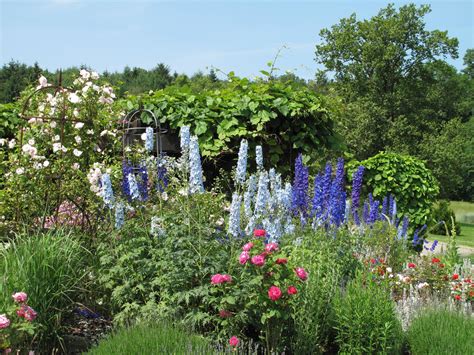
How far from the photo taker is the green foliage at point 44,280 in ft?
13.6

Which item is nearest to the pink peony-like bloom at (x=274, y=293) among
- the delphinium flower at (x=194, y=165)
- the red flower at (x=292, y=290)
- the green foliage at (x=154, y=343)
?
the red flower at (x=292, y=290)

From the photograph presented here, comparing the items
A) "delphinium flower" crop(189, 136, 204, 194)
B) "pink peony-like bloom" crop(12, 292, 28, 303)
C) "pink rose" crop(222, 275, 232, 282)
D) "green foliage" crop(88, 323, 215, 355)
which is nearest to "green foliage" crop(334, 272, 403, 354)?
"pink rose" crop(222, 275, 232, 282)

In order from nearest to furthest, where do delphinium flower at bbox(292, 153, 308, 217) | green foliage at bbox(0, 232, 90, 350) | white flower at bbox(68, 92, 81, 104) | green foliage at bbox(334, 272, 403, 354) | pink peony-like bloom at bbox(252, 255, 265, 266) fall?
1. pink peony-like bloom at bbox(252, 255, 265, 266)
2. green foliage at bbox(334, 272, 403, 354)
3. green foliage at bbox(0, 232, 90, 350)
4. delphinium flower at bbox(292, 153, 308, 217)
5. white flower at bbox(68, 92, 81, 104)

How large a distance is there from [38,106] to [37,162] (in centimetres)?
131

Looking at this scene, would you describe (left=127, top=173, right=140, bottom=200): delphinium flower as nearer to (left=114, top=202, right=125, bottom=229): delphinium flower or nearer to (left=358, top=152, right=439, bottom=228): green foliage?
(left=114, top=202, right=125, bottom=229): delphinium flower

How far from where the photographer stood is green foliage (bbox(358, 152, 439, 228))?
32.2 feet

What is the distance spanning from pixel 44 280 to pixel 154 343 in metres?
1.39

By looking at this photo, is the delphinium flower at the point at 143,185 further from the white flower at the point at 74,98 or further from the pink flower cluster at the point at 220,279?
the white flower at the point at 74,98

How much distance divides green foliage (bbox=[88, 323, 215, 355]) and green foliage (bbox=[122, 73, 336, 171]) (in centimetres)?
420

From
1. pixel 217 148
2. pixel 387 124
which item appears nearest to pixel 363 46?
pixel 387 124

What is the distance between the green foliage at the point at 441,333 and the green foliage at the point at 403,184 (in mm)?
5454

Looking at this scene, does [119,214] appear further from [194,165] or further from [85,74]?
[85,74]

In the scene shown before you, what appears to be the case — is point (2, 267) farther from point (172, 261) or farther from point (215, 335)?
point (215, 335)

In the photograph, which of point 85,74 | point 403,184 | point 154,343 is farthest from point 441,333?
point 403,184
